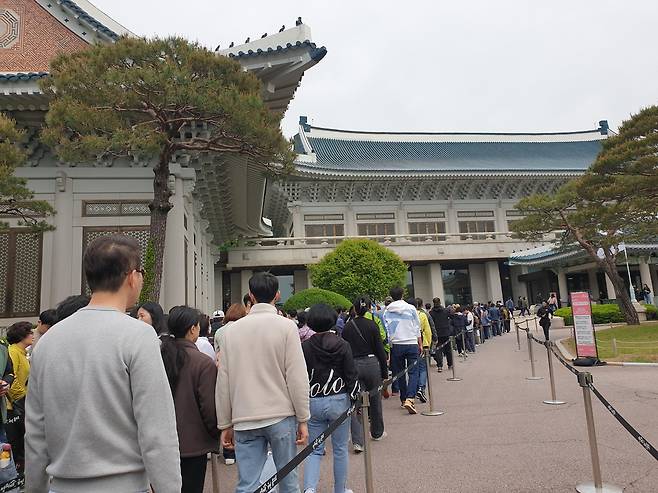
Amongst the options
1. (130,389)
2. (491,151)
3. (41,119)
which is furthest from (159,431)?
(491,151)

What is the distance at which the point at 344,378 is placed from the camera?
3914 millimetres

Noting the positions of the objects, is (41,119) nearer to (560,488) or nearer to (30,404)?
(30,404)

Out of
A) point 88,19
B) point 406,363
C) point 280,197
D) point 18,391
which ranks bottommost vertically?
point 406,363

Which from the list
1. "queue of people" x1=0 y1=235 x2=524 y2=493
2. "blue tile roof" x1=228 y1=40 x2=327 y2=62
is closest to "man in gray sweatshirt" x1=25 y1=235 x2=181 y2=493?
"queue of people" x1=0 y1=235 x2=524 y2=493

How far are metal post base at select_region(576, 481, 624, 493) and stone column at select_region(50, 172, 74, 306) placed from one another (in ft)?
29.6

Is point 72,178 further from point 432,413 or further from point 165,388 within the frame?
point 165,388

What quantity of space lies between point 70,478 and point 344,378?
2.47 m

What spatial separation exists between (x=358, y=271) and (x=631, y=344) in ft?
42.4

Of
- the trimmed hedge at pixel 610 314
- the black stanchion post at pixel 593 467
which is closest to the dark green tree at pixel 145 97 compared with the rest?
the black stanchion post at pixel 593 467

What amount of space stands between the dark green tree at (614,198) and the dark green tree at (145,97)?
1173cm

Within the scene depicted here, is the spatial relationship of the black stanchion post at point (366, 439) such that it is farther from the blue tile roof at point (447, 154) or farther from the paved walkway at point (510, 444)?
the blue tile roof at point (447, 154)

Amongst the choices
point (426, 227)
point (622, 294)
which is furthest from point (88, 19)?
point (426, 227)

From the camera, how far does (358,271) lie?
24.2 metres

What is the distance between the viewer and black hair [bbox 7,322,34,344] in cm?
434
